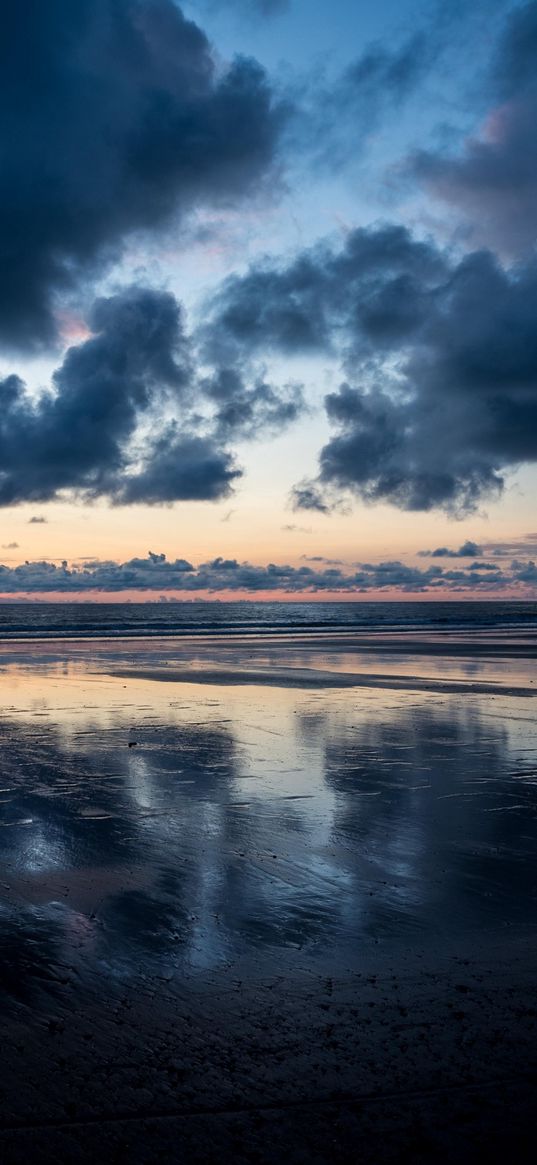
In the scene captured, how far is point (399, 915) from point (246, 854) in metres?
1.63

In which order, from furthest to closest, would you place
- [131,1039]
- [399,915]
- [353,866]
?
[353,866], [399,915], [131,1039]

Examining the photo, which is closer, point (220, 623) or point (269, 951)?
point (269, 951)

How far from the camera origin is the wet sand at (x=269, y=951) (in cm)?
298

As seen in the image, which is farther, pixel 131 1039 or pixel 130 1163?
pixel 131 1039

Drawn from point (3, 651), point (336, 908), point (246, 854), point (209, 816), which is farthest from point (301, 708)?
point (3, 651)

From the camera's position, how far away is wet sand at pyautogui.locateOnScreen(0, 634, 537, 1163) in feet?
9.79

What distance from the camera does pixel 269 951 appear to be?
4441 mm

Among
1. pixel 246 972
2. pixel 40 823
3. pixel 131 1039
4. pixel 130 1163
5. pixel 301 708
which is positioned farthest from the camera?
pixel 301 708

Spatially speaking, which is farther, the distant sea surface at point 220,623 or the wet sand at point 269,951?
the distant sea surface at point 220,623

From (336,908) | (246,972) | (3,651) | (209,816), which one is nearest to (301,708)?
(209,816)

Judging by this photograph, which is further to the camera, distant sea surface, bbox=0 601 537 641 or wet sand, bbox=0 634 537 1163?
distant sea surface, bbox=0 601 537 641

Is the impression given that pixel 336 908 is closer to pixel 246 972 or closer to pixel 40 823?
pixel 246 972

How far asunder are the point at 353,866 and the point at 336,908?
0.87m

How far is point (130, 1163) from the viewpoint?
9.09ft
